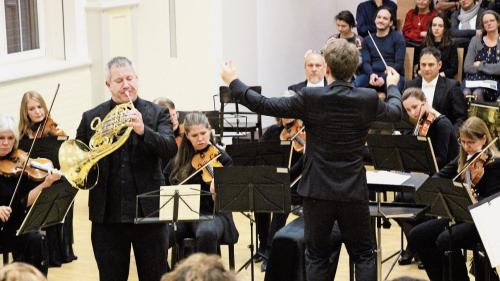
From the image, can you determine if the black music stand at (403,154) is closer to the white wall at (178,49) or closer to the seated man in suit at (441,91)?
the seated man in suit at (441,91)

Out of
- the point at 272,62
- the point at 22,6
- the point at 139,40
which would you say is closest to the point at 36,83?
the point at 22,6

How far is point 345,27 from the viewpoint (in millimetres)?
10367

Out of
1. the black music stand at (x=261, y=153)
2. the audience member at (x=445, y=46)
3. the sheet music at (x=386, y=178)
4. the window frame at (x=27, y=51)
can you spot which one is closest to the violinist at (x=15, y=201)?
the black music stand at (x=261, y=153)

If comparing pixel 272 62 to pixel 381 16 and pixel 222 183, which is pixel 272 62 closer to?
pixel 381 16

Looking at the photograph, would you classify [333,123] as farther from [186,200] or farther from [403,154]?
[403,154]

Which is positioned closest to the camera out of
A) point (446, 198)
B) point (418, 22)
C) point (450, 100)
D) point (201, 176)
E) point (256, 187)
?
point (446, 198)

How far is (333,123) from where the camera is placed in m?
4.84

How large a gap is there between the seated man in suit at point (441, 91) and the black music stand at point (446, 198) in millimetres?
2703

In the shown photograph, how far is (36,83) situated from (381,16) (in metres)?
3.65

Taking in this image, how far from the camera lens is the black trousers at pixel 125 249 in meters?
4.86

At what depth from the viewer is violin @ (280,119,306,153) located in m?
6.67

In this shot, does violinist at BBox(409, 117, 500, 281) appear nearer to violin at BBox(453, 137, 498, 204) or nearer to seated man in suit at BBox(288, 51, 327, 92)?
violin at BBox(453, 137, 498, 204)

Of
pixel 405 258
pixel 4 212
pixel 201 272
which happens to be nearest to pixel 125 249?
pixel 4 212

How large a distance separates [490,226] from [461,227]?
148 centimetres
